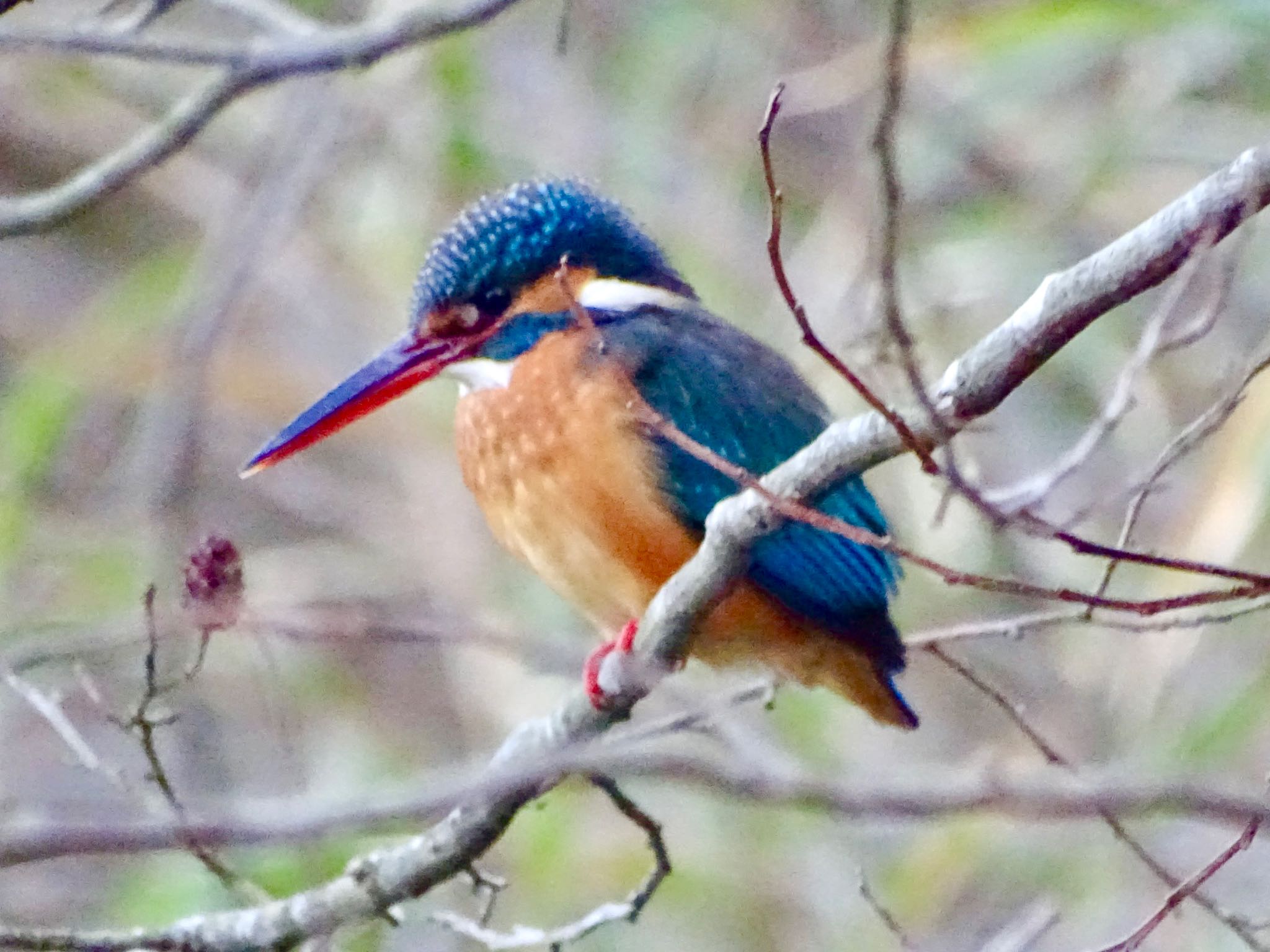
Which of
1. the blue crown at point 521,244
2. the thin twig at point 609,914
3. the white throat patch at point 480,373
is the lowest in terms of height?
the thin twig at point 609,914

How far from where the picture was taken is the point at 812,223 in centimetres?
349

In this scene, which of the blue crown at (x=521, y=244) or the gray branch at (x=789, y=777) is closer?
the gray branch at (x=789, y=777)

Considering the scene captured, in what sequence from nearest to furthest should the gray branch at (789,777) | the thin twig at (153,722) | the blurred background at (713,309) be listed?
the gray branch at (789,777), the thin twig at (153,722), the blurred background at (713,309)

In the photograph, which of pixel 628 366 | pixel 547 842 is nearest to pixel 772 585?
pixel 628 366

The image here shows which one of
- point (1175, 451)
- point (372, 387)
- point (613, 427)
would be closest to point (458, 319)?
point (372, 387)

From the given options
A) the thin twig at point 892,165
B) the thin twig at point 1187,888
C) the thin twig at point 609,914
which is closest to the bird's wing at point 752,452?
the thin twig at point 609,914

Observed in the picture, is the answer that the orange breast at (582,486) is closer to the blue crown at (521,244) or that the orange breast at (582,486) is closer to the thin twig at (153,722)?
the blue crown at (521,244)

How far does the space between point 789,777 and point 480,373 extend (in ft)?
4.04

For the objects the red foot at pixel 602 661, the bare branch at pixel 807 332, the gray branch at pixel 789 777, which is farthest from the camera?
the red foot at pixel 602 661

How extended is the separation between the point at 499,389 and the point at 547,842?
984 millimetres

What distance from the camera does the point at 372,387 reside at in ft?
6.50

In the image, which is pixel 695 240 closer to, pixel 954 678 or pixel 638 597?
pixel 954 678

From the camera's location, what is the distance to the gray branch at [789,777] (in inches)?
30.3

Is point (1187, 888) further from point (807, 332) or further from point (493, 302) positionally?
point (493, 302)
